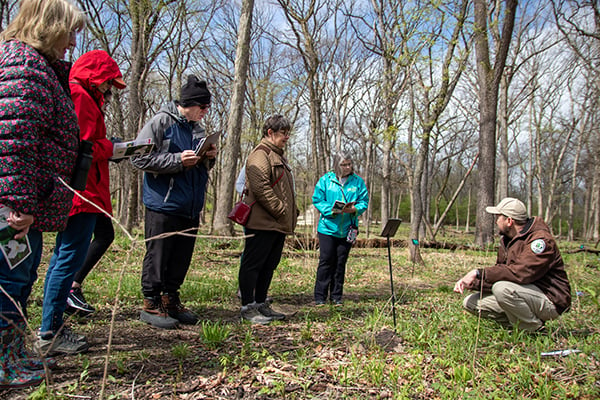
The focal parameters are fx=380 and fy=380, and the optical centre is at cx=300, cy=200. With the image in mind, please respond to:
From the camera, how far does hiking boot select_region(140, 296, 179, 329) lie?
318cm

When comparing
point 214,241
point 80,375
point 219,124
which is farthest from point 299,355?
point 219,124

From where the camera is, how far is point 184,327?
3.29 m

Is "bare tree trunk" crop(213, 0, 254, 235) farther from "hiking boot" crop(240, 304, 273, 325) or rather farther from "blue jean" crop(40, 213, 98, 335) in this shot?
"blue jean" crop(40, 213, 98, 335)

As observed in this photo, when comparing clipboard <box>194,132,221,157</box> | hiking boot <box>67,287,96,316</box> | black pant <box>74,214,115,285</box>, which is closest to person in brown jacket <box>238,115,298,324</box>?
clipboard <box>194,132,221,157</box>

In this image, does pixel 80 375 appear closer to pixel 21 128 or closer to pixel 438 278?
pixel 21 128

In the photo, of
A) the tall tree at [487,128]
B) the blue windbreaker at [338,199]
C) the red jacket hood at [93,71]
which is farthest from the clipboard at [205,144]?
the tall tree at [487,128]

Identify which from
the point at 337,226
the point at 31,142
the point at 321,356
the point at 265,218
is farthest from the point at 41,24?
the point at 337,226

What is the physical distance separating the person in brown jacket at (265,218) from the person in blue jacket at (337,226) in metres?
0.83

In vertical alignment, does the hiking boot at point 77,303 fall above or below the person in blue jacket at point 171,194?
below

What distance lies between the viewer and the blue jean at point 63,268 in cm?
241

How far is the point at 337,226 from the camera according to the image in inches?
174

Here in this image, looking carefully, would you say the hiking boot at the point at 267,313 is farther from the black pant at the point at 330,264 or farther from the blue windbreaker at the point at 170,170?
the blue windbreaker at the point at 170,170

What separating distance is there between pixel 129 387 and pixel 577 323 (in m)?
4.18

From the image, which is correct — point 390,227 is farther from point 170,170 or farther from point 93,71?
point 93,71
